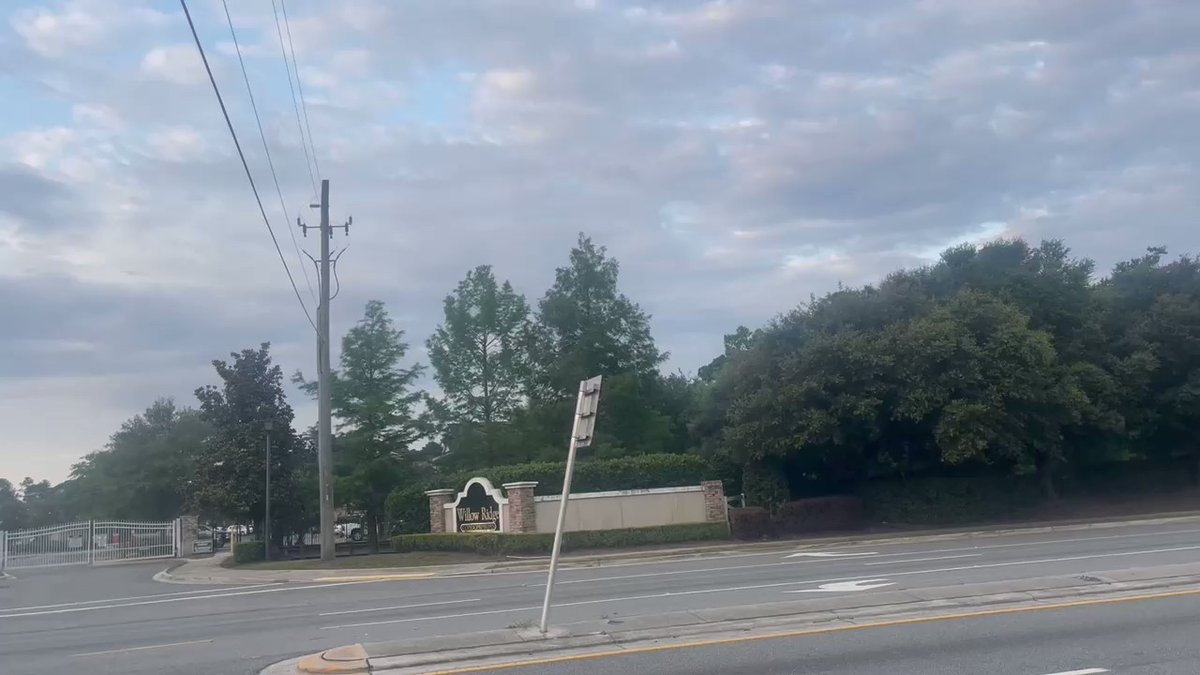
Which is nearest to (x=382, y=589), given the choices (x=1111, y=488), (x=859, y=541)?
(x=859, y=541)

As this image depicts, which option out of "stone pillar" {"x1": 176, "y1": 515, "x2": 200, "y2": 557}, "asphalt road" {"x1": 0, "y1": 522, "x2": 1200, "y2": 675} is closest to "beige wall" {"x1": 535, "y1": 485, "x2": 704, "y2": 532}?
"asphalt road" {"x1": 0, "y1": 522, "x2": 1200, "y2": 675}

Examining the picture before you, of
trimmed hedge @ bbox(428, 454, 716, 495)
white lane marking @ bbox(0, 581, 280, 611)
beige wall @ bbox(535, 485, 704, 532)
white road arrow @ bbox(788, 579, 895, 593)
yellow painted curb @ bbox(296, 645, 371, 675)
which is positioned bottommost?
white road arrow @ bbox(788, 579, 895, 593)

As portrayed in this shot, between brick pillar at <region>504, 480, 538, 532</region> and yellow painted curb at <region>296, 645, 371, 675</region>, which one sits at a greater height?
brick pillar at <region>504, 480, 538, 532</region>

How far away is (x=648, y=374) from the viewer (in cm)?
5956

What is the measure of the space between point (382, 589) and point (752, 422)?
16418 mm

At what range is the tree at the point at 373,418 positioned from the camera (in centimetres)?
4822

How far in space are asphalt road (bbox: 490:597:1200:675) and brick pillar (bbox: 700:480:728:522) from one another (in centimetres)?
2397

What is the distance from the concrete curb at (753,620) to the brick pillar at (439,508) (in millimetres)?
24740

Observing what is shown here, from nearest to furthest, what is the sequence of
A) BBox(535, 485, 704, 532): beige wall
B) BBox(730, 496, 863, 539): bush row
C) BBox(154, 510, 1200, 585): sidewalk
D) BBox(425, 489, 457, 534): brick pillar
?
BBox(154, 510, 1200, 585): sidewalk → BBox(535, 485, 704, 532): beige wall → BBox(730, 496, 863, 539): bush row → BBox(425, 489, 457, 534): brick pillar

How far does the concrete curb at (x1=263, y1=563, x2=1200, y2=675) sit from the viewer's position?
37.4 ft

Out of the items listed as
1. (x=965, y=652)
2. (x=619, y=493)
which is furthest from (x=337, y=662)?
(x=619, y=493)

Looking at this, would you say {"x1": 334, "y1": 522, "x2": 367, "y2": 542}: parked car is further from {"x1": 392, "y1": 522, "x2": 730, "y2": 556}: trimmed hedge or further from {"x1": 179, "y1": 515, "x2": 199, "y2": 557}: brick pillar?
{"x1": 392, "y1": 522, "x2": 730, "y2": 556}: trimmed hedge

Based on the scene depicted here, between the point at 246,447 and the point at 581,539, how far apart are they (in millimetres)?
16872

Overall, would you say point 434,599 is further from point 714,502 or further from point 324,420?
point 714,502
